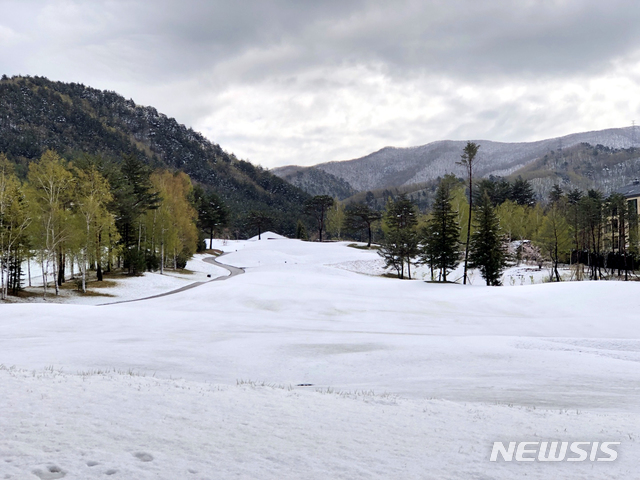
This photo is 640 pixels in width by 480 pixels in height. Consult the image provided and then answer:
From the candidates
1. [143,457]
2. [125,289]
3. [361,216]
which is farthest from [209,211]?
[143,457]

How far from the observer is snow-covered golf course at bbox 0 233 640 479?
4155mm

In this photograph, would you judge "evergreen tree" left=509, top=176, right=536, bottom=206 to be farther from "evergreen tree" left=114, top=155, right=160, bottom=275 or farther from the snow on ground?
"evergreen tree" left=114, top=155, right=160, bottom=275

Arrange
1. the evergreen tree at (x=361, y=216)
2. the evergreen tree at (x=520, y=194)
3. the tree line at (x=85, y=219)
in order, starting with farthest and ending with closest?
the evergreen tree at (x=361, y=216) < the evergreen tree at (x=520, y=194) < the tree line at (x=85, y=219)

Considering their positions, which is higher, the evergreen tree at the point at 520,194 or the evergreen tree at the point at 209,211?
the evergreen tree at the point at 520,194

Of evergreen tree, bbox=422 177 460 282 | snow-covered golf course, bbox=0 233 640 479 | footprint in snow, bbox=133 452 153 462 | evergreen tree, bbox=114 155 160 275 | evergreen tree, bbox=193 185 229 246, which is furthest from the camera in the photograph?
evergreen tree, bbox=193 185 229 246

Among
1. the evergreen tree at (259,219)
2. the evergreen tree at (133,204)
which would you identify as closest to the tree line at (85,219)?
the evergreen tree at (133,204)

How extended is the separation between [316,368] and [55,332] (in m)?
10.8

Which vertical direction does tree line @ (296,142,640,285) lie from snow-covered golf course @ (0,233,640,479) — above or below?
above

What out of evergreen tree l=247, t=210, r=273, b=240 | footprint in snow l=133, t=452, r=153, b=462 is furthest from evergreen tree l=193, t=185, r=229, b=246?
footprint in snow l=133, t=452, r=153, b=462

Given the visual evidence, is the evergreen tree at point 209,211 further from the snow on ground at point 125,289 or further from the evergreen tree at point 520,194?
the evergreen tree at point 520,194

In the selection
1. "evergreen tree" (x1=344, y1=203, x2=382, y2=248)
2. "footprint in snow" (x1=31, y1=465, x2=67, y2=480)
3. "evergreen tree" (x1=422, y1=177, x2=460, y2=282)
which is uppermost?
"evergreen tree" (x1=344, y1=203, x2=382, y2=248)

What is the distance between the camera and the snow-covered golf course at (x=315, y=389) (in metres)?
4.16

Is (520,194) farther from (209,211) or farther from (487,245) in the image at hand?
(209,211)

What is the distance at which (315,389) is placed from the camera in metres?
8.59
